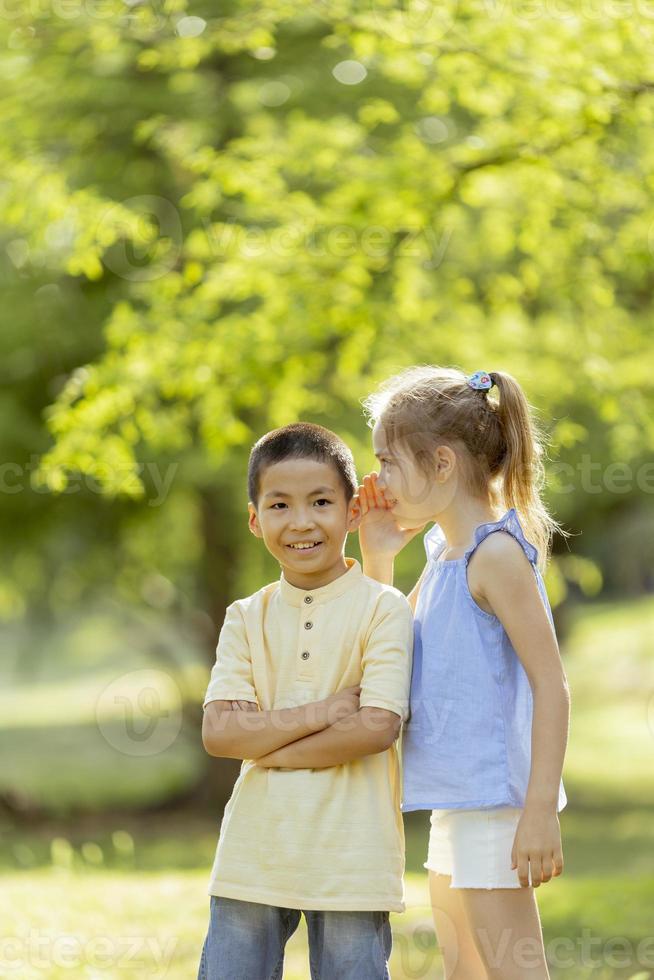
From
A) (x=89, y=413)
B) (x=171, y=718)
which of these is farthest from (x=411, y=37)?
(x=171, y=718)

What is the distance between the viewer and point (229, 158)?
651 cm

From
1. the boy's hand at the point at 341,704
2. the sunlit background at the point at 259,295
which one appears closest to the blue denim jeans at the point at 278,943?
the boy's hand at the point at 341,704

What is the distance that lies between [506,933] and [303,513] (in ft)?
3.25

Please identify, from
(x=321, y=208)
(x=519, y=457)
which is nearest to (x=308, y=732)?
(x=519, y=457)

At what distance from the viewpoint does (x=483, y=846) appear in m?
2.66

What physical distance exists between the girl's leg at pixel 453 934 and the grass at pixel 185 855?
6.14 ft

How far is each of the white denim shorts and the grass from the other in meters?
2.17

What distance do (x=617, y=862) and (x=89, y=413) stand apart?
6.89 metres

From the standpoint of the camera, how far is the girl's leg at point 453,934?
2.83 meters

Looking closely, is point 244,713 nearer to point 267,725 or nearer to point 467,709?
point 267,725

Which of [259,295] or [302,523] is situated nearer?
[302,523]

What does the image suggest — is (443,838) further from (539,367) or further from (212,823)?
(212,823)

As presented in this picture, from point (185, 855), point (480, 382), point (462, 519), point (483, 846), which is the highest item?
point (480, 382)

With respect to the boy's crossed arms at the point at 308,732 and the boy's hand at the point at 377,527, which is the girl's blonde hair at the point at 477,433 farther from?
the boy's crossed arms at the point at 308,732
